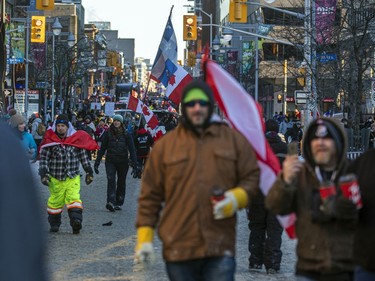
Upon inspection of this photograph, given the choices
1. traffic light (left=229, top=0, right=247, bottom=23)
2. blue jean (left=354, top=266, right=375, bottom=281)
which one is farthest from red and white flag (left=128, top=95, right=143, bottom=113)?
blue jean (left=354, top=266, right=375, bottom=281)

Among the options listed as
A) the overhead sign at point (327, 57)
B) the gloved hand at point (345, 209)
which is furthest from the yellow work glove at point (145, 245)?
the overhead sign at point (327, 57)

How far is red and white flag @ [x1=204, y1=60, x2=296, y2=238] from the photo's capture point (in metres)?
6.05

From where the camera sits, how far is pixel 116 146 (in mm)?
16453

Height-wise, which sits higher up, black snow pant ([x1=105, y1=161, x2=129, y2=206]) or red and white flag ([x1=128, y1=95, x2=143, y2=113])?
red and white flag ([x1=128, y1=95, x2=143, y2=113])

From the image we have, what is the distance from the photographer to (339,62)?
27.6 meters

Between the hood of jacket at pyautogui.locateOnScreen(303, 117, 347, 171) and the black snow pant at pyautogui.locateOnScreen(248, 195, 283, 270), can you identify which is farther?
the black snow pant at pyautogui.locateOnScreen(248, 195, 283, 270)

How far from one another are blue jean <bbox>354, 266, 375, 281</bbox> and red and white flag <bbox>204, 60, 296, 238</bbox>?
2.88ft

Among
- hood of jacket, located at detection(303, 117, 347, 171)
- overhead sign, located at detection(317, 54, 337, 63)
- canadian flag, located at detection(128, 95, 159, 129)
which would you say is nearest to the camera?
hood of jacket, located at detection(303, 117, 347, 171)

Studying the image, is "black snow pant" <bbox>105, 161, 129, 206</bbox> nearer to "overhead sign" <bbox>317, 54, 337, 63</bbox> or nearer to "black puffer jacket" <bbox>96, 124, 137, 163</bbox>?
"black puffer jacket" <bbox>96, 124, 137, 163</bbox>

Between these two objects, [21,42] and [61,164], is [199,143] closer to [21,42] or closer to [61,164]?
[61,164]

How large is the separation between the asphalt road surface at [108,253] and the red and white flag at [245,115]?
5.67 ft

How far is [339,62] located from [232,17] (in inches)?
139

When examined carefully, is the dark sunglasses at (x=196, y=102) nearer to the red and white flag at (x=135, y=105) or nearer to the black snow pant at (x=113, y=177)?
the black snow pant at (x=113, y=177)

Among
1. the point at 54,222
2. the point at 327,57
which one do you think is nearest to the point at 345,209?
the point at 54,222
